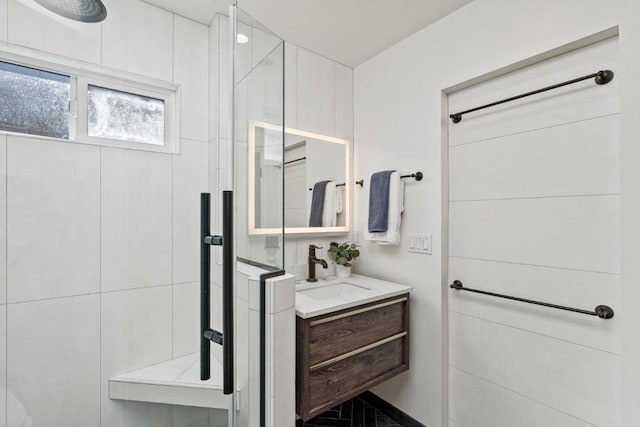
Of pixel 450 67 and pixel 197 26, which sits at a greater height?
pixel 450 67

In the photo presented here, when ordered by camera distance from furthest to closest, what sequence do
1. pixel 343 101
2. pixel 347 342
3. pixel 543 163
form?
1. pixel 343 101
2. pixel 347 342
3. pixel 543 163

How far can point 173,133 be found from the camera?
4.04 feet

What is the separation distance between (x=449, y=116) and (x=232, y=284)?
1571 mm

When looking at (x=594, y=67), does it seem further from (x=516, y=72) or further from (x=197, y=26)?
(x=197, y=26)

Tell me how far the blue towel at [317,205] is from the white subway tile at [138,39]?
49.1 inches

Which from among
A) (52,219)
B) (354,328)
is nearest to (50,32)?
(52,219)

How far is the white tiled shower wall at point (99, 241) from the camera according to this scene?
0.92 m

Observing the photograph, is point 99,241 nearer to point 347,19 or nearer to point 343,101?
point 347,19

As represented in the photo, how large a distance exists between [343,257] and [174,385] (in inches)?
50.8

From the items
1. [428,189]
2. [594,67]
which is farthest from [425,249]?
[594,67]

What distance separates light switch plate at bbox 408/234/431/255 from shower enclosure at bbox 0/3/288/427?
0.95 m

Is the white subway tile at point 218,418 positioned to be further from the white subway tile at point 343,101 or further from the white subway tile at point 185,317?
the white subway tile at point 343,101

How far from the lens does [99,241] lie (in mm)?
1064

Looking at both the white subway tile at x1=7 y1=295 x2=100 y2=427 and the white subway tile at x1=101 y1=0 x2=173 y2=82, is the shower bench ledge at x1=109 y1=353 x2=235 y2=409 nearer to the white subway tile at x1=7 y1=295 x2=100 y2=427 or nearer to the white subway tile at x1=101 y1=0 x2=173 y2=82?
the white subway tile at x1=7 y1=295 x2=100 y2=427
